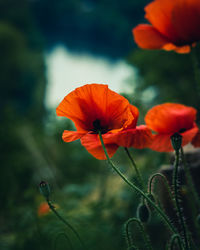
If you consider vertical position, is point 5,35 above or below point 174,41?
above

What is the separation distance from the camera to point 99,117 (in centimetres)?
53

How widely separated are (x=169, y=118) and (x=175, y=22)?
0.75ft

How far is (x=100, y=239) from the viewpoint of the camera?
84 cm

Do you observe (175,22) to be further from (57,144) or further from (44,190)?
(57,144)

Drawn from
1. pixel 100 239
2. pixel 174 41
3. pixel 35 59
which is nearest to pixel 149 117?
pixel 174 41

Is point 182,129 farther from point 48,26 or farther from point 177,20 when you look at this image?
point 48,26

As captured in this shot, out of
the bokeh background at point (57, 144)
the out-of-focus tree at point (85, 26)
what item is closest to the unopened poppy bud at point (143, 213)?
the bokeh background at point (57, 144)

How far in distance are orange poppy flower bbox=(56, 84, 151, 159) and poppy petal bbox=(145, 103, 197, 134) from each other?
0.25ft

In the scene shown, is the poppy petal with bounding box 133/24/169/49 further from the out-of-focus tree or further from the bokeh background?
the out-of-focus tree

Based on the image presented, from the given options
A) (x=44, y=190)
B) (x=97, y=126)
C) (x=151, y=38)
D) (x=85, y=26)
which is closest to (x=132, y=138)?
(x=97, y=126)

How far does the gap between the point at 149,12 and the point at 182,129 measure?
0.29 m

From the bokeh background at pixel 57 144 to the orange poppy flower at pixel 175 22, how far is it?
0.98ft

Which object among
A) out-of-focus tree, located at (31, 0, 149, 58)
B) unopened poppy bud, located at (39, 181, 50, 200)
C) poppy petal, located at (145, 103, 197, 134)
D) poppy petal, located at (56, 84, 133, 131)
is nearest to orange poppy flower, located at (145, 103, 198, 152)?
poppy petal, located at (145, 103, 197, 134)

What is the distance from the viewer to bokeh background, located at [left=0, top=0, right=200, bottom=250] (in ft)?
3.29
